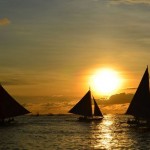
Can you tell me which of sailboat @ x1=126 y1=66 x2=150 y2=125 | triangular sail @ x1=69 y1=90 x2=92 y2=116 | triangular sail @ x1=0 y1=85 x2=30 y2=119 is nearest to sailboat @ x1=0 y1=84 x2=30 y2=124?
triangular sail @ x1=0 y1=85 x2=30 y2=119

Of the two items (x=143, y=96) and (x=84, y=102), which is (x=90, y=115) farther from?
(x=143, y=96)

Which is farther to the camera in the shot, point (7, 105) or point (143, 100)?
point (7, 105)

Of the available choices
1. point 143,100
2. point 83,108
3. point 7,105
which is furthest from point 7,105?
point 83,108

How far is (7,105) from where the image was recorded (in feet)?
366

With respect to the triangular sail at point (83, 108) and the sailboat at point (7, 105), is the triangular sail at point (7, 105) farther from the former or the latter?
the triangular sail at point (83, 108)

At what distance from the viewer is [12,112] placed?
112 meters

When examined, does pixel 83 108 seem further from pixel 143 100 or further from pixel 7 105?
pixel 143 100

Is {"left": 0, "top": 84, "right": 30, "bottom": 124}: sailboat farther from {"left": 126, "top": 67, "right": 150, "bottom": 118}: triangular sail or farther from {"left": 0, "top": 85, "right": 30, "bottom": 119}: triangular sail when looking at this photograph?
{"left": 126, "top": 67, "right": 150, "bottom": 118}: triangular sail

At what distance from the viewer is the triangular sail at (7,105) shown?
111500 millimetres

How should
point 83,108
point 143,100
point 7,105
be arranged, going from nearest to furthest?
1. point 143,100
2. point 7,105
3. point 83,108

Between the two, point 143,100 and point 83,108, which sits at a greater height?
point 83,108

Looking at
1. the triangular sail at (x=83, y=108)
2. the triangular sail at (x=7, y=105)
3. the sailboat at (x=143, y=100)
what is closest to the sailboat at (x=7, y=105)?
the triangular sail at (x=7, y=105)

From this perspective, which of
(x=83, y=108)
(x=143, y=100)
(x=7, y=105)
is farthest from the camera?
(x=83, y=108)

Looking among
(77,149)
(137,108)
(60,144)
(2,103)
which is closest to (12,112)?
(2,103)
